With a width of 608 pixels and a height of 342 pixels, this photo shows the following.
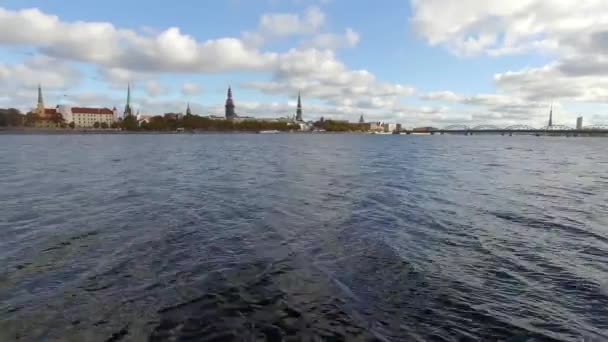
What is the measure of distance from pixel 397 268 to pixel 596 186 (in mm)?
22193

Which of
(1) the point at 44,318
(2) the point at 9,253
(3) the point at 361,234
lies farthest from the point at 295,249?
→ (2) the point at 9,253

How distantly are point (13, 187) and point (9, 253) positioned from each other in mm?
13636

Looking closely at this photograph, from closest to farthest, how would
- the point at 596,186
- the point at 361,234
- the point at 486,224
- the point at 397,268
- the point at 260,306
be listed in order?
the point at 260,306 < the point at 397,268 < the point at 361,234 < the point at 486,224 < the point at 596,186

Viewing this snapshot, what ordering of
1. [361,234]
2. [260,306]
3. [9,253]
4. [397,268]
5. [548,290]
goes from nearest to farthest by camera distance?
[260,306]
[548,290]
[397,268]
[9,253]
[361,234]

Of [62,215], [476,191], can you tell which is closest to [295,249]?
[62,215]

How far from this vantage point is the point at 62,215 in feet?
45.9

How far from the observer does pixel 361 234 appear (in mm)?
12008

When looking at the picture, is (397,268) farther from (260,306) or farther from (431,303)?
(260,306)

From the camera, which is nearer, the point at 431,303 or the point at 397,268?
the point at 431,303

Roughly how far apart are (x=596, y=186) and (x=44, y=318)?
28767 mm

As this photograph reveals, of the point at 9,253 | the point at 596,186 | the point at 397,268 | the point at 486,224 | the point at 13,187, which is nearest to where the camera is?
the point at 397,268

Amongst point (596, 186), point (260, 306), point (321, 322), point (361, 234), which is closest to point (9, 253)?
point (260, 306)

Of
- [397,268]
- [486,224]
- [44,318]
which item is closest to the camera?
[44,318]

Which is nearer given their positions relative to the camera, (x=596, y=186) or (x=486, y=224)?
(x=486, y=224)
